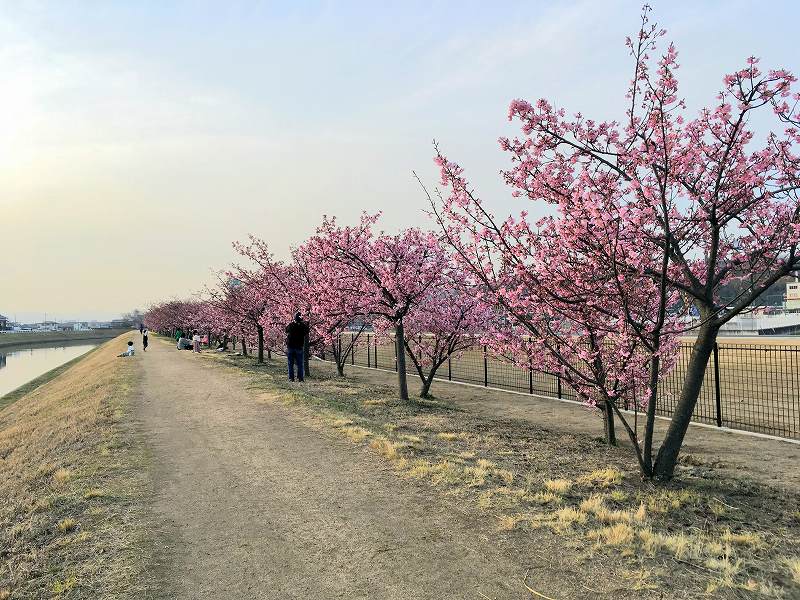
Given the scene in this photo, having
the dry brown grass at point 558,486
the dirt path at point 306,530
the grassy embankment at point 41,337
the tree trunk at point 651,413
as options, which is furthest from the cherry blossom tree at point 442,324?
the grassy embankment at point 41,337

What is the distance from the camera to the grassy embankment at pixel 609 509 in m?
3.93

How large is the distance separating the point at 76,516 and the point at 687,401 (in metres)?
6.82

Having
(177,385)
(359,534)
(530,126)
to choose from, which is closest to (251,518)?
(359,534)

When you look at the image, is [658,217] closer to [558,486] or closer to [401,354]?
[558,486]

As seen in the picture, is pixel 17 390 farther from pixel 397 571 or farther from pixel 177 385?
pixel 397 571

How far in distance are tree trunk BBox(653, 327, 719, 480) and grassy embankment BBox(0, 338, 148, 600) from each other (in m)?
5.56

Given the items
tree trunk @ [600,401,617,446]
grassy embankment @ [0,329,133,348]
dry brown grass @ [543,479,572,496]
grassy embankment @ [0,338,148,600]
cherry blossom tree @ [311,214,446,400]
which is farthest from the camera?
grassy embankment @ [0,329,133,348]

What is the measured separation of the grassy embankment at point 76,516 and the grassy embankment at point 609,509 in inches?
123

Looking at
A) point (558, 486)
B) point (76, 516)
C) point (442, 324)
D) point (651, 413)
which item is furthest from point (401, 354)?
point (76, 516)

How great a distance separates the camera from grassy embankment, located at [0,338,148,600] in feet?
13.8

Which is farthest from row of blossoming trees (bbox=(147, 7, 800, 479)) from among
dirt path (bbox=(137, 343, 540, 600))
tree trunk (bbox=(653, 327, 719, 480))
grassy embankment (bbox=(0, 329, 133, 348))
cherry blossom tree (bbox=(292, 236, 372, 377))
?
grassy embankment (bbox=(0, 329, 133, 348))

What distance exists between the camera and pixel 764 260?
6.14m

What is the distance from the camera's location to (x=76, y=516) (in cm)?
558

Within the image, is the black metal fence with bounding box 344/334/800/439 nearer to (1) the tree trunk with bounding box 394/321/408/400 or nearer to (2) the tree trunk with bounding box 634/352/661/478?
(1) the tree trunk with bounding box 394/321/408/400
